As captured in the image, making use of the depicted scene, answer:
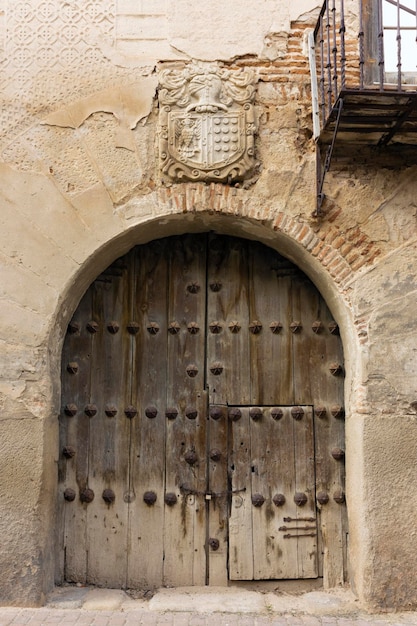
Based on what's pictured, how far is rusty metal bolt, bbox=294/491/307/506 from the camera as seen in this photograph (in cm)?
469

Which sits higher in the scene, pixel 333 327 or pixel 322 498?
pixel 333 327

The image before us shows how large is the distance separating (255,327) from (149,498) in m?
1.34

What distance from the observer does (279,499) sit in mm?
4695

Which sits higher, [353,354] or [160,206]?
[160,206]

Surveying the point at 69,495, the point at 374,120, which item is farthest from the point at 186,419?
the point at 374,120

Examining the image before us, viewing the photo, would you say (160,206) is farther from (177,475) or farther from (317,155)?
(177,475)

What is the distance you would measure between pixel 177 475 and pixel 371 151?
8.16ft

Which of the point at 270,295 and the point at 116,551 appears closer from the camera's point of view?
the point at 116,551

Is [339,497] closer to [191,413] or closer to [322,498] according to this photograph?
[322,498]

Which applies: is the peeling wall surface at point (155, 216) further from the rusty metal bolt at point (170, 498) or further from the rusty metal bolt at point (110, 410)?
the rusty metal bolt at point (170, 498)

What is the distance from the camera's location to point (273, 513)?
472cm

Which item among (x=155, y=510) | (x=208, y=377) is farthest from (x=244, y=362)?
(x=155, y=510)

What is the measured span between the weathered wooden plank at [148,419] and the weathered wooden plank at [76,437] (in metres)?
0.31

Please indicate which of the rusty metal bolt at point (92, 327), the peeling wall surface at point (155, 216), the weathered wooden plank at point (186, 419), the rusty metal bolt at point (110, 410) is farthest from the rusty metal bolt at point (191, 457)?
the rusty metal bolt at point (92, 327)
